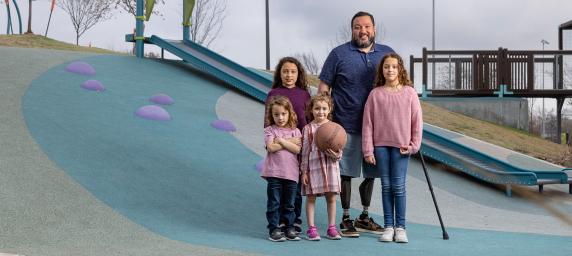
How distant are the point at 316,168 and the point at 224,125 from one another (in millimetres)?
4522

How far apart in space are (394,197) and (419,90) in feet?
55.4

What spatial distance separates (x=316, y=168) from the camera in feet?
12.9

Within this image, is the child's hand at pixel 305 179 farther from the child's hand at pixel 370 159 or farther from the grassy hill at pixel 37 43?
the grassy hill at pixel 37 43

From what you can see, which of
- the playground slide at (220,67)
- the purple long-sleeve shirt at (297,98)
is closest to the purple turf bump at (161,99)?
the playground slide at (220,67)

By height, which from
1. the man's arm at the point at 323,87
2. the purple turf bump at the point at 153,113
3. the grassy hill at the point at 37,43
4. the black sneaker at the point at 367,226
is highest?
the grassy hill at the point at 37,43

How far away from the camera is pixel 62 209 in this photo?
438 centimetres

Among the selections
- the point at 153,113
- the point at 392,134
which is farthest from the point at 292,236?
the point at 153,113

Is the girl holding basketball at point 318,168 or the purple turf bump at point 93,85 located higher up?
the purple turf bump at point 93,85

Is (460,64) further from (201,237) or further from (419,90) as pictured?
(201,237)

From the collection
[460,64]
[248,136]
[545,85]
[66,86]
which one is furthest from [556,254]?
[545,85]

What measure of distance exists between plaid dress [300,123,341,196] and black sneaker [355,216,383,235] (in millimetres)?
708

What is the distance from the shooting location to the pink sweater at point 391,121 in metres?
3.90

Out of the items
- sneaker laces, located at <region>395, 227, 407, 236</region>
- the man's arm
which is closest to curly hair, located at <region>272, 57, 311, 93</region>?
the man's arm

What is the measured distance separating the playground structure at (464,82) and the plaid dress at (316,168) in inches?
40.0
